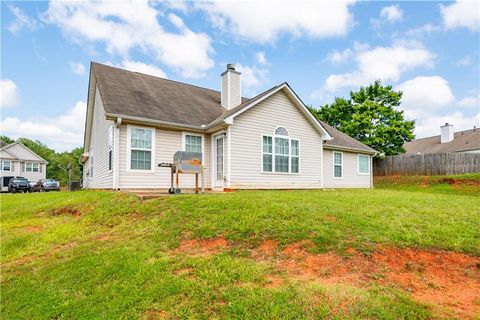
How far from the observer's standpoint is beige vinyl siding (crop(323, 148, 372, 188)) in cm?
1736

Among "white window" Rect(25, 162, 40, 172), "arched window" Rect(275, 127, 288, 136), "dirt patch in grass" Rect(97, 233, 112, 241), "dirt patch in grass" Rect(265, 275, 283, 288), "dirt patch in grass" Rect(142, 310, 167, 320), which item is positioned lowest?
"dirt patch in grass" Rect(142, 310, 167, 320)

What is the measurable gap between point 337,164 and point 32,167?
44.9 metres

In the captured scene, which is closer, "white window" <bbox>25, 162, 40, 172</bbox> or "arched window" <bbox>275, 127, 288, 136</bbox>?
"arched window" <bbox>275, 127, 288, 136</bbox>

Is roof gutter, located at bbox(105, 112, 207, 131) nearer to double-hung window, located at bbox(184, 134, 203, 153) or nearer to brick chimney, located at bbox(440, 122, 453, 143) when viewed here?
double-hung window, located at bbox(184, 134, 203, 153)

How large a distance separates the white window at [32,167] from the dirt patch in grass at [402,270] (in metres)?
49.7

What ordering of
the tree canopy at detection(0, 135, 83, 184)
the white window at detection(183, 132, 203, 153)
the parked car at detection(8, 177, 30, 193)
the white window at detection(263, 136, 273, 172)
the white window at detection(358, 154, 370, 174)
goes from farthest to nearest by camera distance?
the tree canopy at detection(0, 135, 83, 184)
the parked car at detection(8, 177, 30, 193)
the white window at detection(358, 154, 370, 174)
the white window at detection(263, 136, 273, 172)
the white window at detection(183, 132, 203, 153)

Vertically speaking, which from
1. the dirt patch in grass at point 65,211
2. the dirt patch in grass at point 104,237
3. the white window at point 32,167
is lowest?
the dirt patch in grass at point 104,237

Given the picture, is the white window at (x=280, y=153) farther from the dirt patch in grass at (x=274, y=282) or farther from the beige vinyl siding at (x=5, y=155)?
the beige vinyl siding at (x=5, y=155)

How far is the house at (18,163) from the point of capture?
131ft

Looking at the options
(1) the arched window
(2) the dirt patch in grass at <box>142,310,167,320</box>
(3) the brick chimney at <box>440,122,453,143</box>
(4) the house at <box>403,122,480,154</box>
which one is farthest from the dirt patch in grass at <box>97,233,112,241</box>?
(3) the brick chimney at <box>440,122,453,143</box>

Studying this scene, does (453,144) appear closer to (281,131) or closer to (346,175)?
(346,175)

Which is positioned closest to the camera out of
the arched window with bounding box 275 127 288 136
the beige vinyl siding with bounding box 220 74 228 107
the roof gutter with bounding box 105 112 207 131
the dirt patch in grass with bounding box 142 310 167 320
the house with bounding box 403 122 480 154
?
the dirt patch in grass with bounding box 142 310 167 320

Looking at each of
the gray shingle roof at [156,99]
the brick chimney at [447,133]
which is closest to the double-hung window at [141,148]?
the gray shingle roof at [156,99]

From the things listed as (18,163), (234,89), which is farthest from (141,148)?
(18,163)
